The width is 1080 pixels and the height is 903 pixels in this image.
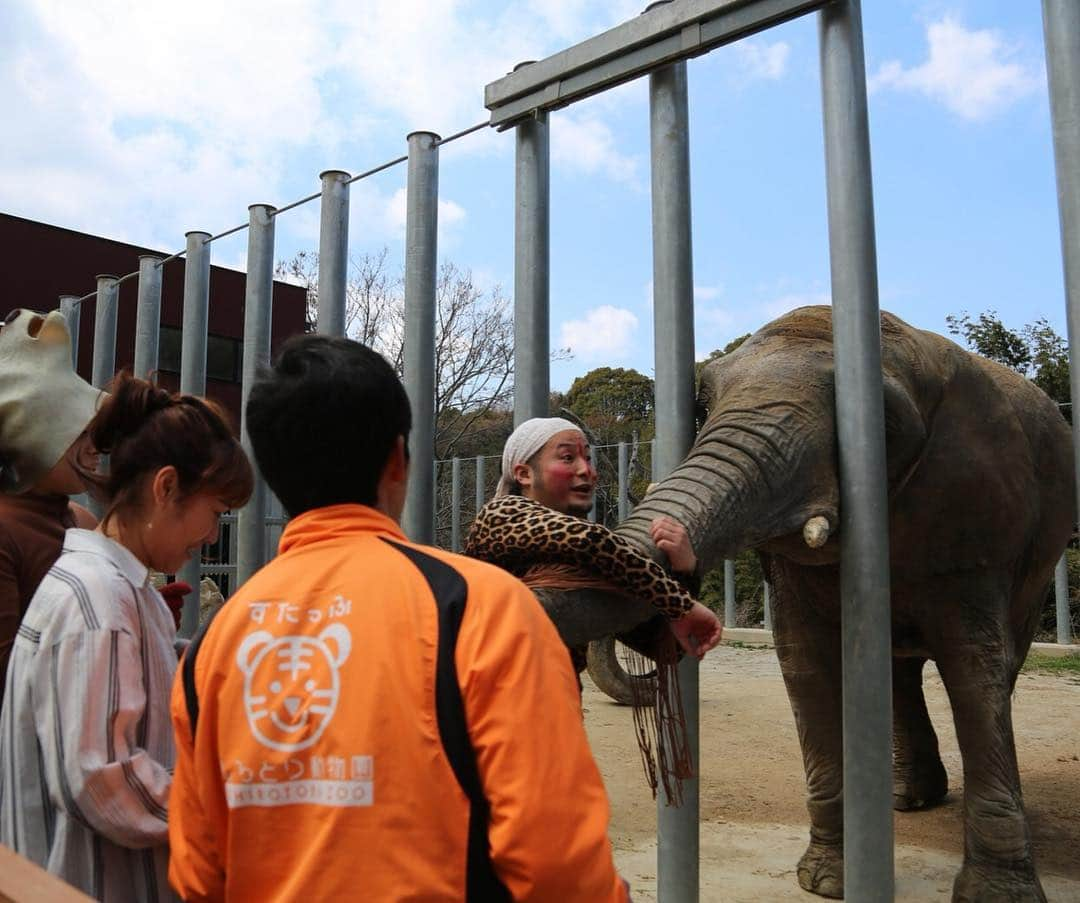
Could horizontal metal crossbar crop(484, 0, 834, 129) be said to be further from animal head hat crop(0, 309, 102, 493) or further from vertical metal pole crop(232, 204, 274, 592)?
animal head hat crop(0, 309, 102, 493)

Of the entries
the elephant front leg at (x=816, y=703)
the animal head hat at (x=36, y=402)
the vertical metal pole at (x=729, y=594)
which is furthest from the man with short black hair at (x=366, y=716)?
the vertical metal pole at (x=729, y=594)

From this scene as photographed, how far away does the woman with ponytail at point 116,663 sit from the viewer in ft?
4.96

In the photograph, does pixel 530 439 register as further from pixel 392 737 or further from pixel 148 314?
pixel 148 314

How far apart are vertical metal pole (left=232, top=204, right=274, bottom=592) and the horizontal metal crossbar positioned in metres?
1.76

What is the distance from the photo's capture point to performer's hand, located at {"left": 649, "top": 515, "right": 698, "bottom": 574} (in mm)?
2746

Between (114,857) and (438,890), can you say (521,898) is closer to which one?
(438,890)

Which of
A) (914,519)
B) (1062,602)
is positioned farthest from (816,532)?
(1062,602)

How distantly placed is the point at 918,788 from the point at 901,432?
8.76 ft

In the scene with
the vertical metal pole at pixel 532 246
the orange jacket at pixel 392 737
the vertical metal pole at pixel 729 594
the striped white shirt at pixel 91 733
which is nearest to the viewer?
the orange jacket at pixel 392 737

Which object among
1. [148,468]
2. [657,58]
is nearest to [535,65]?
[657,58]

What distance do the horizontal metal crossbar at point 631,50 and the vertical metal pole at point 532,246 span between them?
8 cm

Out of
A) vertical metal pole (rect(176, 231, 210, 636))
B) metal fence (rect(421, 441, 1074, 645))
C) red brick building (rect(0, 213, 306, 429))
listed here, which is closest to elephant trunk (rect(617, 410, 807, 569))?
vertical metal pole (rect(176, 231, 210, 636))

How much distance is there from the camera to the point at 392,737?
3.75 feet

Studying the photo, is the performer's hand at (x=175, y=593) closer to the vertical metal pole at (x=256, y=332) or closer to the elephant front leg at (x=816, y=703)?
the vertical metal pole at (x=256, y=332)
